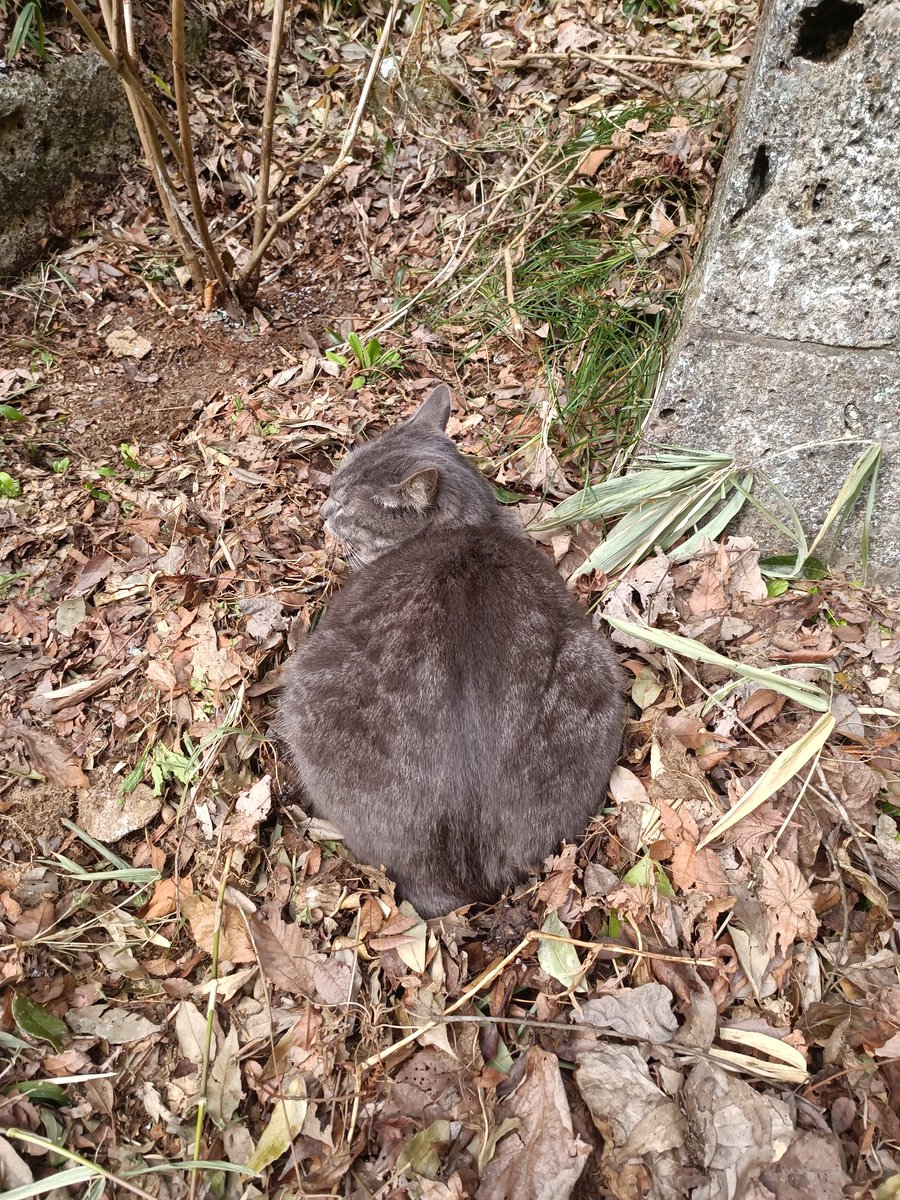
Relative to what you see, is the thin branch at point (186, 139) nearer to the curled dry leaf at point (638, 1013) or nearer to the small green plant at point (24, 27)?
the small green plant at point (24, 27)

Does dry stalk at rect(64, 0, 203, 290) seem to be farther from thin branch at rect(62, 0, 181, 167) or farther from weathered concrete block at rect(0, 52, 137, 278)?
weathered concrete block at rect(0, 52, 137, 278)

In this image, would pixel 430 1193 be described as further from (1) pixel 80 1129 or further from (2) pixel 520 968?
(1) pixel 80 1129

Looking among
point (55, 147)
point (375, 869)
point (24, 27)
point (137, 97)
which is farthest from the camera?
point (55, 147)

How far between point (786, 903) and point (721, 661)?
85 cm

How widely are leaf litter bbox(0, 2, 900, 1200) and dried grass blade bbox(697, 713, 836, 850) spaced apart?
0.7 inches

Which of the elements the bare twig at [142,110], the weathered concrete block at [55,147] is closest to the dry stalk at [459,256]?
the bare twig at [142,110]

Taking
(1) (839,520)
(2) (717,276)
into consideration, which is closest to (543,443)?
(2) (717,276)

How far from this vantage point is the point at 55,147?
444 cm

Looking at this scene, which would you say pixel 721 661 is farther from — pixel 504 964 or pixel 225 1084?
pixel 225 1084

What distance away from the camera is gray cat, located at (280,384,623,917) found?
2426mm

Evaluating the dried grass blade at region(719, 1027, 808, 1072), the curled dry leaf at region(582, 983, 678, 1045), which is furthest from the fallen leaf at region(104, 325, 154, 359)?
the dried grass blade at region(719, 1027, 808, 1072)

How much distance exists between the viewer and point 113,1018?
2377mm

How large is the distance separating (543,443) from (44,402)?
2744mm

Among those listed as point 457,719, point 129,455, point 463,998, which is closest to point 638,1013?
point 463,998
